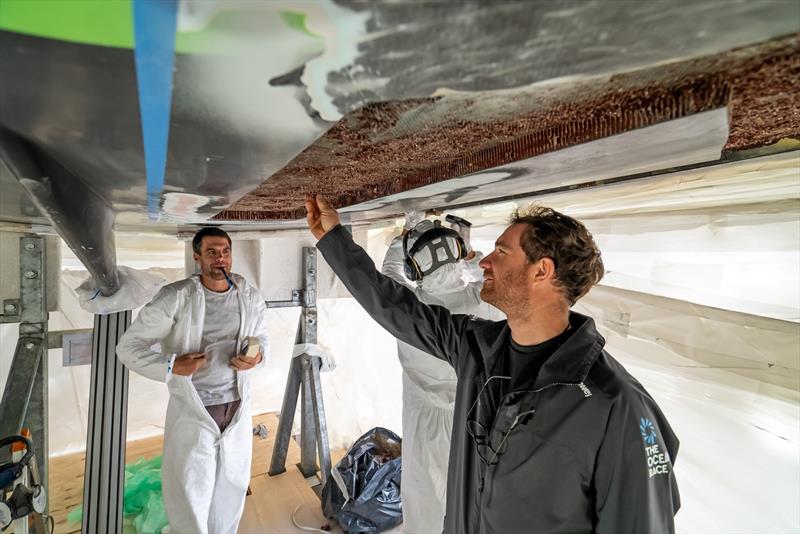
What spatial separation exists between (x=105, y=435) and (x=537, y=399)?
A: 1651mm

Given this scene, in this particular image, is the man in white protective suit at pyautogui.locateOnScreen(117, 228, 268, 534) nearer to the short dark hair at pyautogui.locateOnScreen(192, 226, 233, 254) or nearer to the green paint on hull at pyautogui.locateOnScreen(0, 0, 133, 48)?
the short dark hair at pyautogui.locateOnScreen(192, 226, 233, 254)

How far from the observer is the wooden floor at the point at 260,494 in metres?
1.77

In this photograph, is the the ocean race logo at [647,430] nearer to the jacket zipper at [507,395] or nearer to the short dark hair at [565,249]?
the jacket zipper at [507,395]

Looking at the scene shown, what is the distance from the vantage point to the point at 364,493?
166 centimetres

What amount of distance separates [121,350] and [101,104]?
143 centimetres

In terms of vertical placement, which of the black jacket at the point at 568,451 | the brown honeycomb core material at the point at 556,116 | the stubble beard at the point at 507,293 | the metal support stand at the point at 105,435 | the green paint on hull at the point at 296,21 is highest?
the brown honeycomb core material at the point at 556,116

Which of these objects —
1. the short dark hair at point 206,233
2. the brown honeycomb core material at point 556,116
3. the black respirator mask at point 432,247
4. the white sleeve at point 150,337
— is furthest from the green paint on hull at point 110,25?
the white sleeve at point 150,337

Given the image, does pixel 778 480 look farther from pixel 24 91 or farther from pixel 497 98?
pixel 24 91

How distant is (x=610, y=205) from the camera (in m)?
1.27

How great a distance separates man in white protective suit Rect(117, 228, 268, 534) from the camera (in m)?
1.38

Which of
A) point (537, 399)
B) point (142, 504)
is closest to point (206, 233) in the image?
point (537, 399)

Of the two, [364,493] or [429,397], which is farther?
[364,493]

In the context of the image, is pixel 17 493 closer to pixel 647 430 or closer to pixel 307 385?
Answer: pixel 307 385

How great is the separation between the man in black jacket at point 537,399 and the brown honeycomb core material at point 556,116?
264 millimetres
